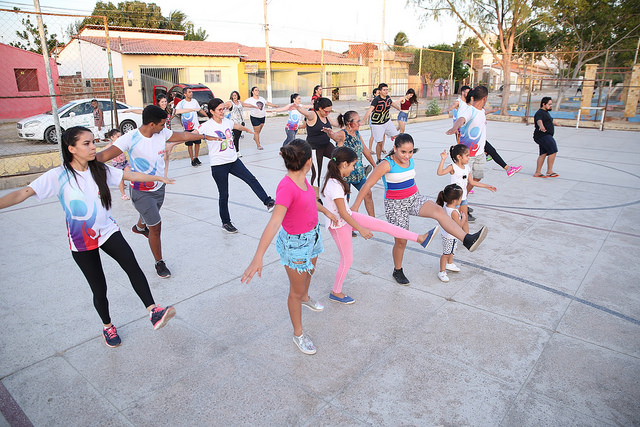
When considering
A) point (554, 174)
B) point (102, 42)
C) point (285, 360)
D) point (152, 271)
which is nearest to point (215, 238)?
point (152, 271)

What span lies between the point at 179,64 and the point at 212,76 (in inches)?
106

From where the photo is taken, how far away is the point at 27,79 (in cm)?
2541

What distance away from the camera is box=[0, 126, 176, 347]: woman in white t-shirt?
320 cm

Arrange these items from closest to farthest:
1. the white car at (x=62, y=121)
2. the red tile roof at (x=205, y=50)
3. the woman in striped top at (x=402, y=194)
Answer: the woman in striped top at (x=402, y=194) → the white car at (x=62, y=121) → the red tile roof at (x=205, y=50)

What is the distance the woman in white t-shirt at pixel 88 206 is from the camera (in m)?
3.20

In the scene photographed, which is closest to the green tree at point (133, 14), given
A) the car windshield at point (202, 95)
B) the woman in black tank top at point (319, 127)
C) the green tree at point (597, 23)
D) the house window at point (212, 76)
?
the house window at point (212, 76)

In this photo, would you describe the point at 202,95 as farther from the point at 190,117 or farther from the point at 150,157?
the point at 150,157

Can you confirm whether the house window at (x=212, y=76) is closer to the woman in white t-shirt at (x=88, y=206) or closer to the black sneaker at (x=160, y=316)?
the woman in white t-shirt at (x=88, y=206)

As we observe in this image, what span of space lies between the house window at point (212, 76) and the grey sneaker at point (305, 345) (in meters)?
32.0

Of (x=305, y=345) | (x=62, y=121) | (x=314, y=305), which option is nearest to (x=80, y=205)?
(x=305, y=345)

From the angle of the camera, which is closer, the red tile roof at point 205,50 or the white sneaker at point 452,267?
the white sneaker at point 452,267

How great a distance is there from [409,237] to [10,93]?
2787 centimetres

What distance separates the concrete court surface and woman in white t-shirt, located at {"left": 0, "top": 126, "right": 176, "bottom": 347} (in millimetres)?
548

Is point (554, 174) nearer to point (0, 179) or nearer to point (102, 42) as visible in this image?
→ point (0, 179)
